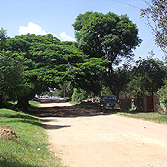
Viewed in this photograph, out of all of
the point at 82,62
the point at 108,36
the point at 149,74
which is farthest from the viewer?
the point at 149,74

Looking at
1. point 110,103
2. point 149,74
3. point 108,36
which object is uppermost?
point 108,36

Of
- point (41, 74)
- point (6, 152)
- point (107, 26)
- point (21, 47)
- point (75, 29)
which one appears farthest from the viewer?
point (75, 29)

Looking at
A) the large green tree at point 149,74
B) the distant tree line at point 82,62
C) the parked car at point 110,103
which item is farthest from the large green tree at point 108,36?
the parked car at point 110,103

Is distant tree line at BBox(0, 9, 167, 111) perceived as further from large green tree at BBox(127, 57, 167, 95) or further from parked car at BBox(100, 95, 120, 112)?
parked car at BBox(100, 95, 120, 112)

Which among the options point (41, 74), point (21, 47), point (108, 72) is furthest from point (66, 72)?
point (108, 72)

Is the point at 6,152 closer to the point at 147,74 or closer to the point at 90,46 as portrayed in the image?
the point at 90,46

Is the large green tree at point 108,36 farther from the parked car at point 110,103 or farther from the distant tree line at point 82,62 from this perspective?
the parked car at point 110,103

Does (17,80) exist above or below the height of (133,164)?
above

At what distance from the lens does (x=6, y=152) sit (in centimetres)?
513

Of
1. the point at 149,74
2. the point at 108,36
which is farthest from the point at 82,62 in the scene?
the point at 149,74

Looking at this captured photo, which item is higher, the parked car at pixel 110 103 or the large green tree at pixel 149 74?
the large green tree at pixel 149 74

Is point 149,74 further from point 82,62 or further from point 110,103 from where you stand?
point 82,62

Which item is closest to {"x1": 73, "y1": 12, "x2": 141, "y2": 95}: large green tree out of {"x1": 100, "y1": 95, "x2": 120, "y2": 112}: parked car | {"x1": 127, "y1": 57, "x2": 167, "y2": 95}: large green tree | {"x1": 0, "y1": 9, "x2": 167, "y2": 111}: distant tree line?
{"x1": 0, "y1": 9, "x2": 167, "y2": 111}: distant tree line

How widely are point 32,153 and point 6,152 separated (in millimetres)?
875
